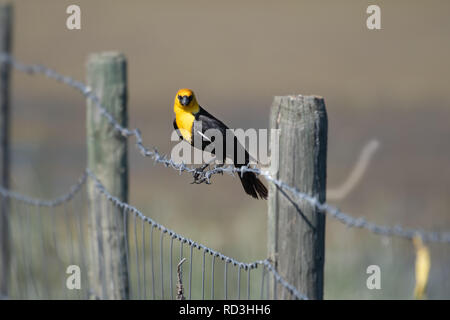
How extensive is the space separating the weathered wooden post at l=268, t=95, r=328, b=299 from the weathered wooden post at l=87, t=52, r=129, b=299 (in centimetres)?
132

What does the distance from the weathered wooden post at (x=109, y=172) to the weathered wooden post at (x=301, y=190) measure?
1321mm

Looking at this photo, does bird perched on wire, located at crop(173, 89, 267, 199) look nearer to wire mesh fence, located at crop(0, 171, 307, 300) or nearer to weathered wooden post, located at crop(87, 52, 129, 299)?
weathered wooden post, located at crop(87, 52, 129, 299)

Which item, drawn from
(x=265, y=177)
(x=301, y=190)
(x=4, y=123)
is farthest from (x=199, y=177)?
(x=4, y=123)

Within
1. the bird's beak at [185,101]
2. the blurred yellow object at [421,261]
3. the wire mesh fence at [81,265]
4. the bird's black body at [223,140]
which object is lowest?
the wire mesh fence at [81,265]

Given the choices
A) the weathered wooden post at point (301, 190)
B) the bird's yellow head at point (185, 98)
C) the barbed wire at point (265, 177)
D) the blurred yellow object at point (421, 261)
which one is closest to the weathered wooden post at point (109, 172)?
the barbed wire at point (265, 177)

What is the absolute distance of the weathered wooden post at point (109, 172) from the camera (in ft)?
10.8

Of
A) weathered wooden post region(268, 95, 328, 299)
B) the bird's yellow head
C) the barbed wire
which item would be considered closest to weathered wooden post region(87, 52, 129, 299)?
the barbed wire

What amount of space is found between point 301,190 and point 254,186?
94 cm

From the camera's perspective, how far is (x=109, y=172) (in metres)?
3.31

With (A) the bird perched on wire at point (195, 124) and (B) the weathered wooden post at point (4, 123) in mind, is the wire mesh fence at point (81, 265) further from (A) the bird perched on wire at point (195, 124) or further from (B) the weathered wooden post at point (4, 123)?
(A) the bird perched on wire at point (195, 124)

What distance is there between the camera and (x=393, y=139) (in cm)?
1105

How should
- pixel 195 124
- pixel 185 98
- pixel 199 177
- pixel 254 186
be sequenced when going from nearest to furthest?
1. pixel 254 186
2. pixel 199 177
3. pixel 185 98
4. pixel 195 124

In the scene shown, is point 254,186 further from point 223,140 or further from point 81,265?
point 81,265
